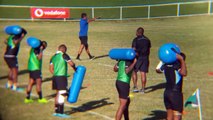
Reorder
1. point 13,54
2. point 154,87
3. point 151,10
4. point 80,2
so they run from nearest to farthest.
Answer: point 13,54 < point 154,87 < point 151,10 < point 80,2

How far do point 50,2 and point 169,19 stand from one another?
592 inches

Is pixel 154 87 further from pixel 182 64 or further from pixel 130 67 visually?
pixel 182 64

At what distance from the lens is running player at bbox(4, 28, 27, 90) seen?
393 inches

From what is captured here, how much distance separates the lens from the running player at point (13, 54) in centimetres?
998

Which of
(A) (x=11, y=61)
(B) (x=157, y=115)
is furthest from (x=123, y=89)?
(A) (x=11, y=61)

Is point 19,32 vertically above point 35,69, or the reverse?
point 19,32

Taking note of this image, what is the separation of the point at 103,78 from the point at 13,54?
18.2ft

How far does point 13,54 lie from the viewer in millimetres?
10438

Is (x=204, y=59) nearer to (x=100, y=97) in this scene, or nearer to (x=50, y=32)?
(x=100, y=97)

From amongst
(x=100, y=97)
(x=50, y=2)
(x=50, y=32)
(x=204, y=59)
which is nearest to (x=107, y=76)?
(x=100, y=97)

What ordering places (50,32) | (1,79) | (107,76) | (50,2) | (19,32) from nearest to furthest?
(19,32) < (1,79) < (107,76) < (50,32) < (50,2)

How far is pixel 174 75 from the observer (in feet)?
28.1

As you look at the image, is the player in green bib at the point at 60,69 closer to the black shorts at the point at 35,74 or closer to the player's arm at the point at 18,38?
the black shorts at the point at 35,74

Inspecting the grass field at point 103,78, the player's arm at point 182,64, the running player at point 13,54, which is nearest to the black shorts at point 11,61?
the running player at point 13,54
